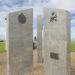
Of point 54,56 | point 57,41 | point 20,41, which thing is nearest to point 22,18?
point 20,41

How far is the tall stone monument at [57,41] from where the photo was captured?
11086mm

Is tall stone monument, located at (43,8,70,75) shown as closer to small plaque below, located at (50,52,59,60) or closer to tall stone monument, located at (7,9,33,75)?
small plaque below, located at (50,52,59,60)

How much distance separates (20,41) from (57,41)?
189cm

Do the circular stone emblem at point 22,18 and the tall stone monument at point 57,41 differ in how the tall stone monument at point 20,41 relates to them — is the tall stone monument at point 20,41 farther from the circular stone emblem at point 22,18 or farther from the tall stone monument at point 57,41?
the tall stone monument at point 57,41

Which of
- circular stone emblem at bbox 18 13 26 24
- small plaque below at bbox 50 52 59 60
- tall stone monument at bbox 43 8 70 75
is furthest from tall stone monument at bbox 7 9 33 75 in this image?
small plaque below at bbox 50 52 59 60

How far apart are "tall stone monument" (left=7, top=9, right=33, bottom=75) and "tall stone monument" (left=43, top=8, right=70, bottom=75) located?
92cm

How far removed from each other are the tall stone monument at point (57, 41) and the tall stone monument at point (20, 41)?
0.92 m

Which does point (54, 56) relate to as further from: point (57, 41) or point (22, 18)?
point (22, 18)

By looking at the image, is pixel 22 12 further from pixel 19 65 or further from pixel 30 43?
pixel 19 65

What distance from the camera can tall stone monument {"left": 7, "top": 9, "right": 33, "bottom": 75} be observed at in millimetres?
11203

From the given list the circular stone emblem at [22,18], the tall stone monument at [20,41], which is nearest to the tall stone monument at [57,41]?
the tall stone monument at [20,41]

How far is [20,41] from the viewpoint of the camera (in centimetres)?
1149

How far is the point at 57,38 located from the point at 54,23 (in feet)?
2.62

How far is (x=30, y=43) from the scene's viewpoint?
39.5ft
